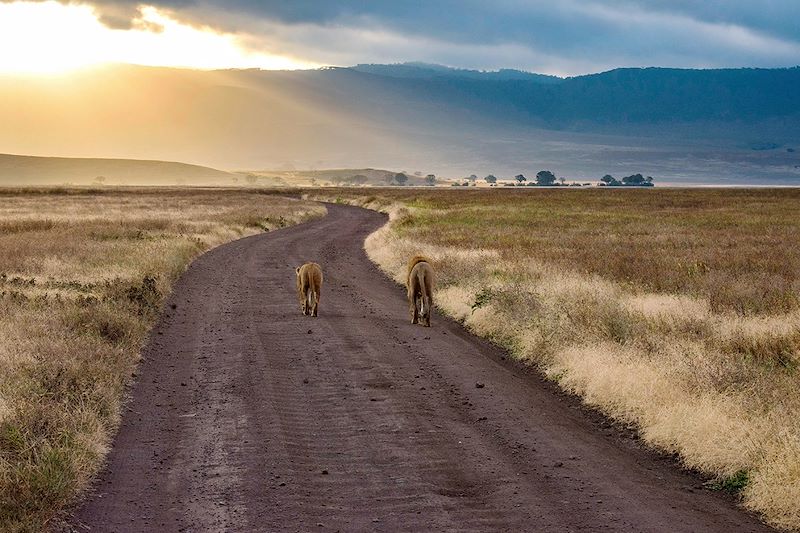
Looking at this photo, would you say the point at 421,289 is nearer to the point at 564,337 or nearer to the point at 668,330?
the point at 564,337

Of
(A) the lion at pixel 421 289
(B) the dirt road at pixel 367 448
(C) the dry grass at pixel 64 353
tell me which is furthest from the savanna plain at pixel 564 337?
(A) the lion at pixel 421 289

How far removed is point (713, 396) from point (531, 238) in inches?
1077

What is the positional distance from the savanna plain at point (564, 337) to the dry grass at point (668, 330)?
3 centimetres

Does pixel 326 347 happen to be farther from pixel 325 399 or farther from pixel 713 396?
pixel 713 396

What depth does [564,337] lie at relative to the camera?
1452 centimetres

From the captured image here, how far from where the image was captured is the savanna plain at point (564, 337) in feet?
28.7

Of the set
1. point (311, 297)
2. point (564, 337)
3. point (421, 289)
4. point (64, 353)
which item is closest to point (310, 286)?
point (311, 297)

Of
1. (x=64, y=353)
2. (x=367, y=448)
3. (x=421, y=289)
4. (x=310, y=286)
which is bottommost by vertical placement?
(x=367, y=448)

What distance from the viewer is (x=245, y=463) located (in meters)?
8.91

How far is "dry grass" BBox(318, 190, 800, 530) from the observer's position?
30.3ft

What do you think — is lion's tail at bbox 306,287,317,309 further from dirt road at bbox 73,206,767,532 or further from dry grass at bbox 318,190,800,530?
dry grass at bbox 318,190,800,530

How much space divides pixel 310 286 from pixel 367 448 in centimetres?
938

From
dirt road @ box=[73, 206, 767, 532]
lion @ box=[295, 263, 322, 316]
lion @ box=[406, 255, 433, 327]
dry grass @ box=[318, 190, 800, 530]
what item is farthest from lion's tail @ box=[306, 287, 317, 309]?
dry grass @ box=[318, 190, 800, 530]

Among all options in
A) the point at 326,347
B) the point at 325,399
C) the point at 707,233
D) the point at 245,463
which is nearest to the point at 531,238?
the point at 707,233
